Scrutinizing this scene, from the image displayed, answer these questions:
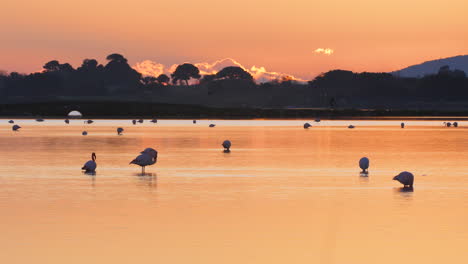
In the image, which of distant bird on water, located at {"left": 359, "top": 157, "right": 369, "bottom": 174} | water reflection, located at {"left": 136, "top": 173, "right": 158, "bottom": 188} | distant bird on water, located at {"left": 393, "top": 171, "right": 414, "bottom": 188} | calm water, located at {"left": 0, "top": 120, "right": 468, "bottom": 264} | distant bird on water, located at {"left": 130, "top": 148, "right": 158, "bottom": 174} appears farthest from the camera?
distant bird on water, located at {"left": 359, "top": 157, "right": 369, "bottom": 174}

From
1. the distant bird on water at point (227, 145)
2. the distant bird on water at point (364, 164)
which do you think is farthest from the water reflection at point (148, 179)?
the distant bird on water at point (227, 145)

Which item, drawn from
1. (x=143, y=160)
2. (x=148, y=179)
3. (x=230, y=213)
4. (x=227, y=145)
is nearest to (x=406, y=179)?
(x=230, y=213)

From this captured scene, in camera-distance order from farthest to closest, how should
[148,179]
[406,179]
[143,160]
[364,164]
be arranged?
[364,164] → [143,160] → [148,179] → [406,179]

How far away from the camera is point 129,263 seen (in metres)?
17.0

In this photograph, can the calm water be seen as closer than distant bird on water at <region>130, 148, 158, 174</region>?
Yes

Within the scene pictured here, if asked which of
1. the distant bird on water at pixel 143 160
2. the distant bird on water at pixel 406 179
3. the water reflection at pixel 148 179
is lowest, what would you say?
the water reflection at pixel 148 179

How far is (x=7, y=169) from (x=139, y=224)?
18.6 m

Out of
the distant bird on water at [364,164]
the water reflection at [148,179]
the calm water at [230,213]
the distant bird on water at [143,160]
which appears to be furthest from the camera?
the distant bird on water at [364,164]

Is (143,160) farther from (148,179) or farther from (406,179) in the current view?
(406,179)

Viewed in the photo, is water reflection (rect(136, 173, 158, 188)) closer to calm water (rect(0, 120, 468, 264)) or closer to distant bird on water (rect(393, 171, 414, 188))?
calm water (rect(0, 120, 468, 264))

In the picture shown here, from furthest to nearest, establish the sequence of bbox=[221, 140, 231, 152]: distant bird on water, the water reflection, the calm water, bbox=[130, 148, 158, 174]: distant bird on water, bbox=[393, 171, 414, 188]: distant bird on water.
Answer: bbox=[221, 140, 231, 152]: distant bird on water, bbox=[130, 148, 158, 174]: distant bird on water, the water reflection, bbox=[393, 171, 414, 188]: distant bird on water, the calm water

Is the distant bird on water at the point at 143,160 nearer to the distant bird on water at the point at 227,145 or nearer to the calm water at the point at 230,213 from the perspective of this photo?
the calm water at the point at 230,213

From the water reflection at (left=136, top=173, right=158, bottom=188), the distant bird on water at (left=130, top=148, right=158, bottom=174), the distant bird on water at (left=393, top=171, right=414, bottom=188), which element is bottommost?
the water reflection at (left=136, top=173, right=158, bottom=188)

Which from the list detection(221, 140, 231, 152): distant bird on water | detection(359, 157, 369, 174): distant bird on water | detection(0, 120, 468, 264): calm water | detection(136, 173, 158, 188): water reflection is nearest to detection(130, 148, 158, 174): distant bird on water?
detection(0, 120, 468, 264): calm water
